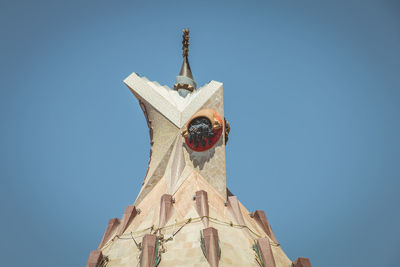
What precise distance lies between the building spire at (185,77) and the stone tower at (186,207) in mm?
1995

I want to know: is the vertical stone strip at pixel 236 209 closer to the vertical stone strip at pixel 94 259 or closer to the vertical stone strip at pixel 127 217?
the vertical stone strip at pixel 127 217

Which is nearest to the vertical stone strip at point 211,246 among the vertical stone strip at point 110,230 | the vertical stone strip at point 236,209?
the vertical stone strip at point 236,209

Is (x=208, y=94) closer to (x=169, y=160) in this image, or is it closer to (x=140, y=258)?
(x=169, y=160)

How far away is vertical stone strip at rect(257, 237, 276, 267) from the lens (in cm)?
1284

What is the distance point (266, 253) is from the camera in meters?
13.1

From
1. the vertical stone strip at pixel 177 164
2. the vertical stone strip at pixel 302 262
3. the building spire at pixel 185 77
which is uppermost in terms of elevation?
the building spire at pixel 185 77

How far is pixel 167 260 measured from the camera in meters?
12.3

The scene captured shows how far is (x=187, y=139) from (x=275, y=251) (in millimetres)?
6372

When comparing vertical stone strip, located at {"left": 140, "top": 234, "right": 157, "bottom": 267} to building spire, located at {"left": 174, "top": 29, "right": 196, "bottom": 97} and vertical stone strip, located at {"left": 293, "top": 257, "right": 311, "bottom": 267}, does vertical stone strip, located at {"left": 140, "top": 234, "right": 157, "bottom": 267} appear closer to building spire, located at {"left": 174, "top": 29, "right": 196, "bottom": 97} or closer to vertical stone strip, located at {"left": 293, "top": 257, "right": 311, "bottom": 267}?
vertical stone strip, located at {"left": 293, "top": 257, "right": 311, "bottom": 267}

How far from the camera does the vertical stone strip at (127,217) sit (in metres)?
15.2

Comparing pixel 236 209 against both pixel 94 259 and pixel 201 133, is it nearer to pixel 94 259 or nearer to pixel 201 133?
pixel 201 133

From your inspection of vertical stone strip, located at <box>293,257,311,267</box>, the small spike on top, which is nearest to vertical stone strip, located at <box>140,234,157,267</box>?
vertical stone strip, located at <box>293,257,311,267</box>

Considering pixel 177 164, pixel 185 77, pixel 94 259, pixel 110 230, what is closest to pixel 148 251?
pixel 94 259

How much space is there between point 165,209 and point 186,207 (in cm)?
87
